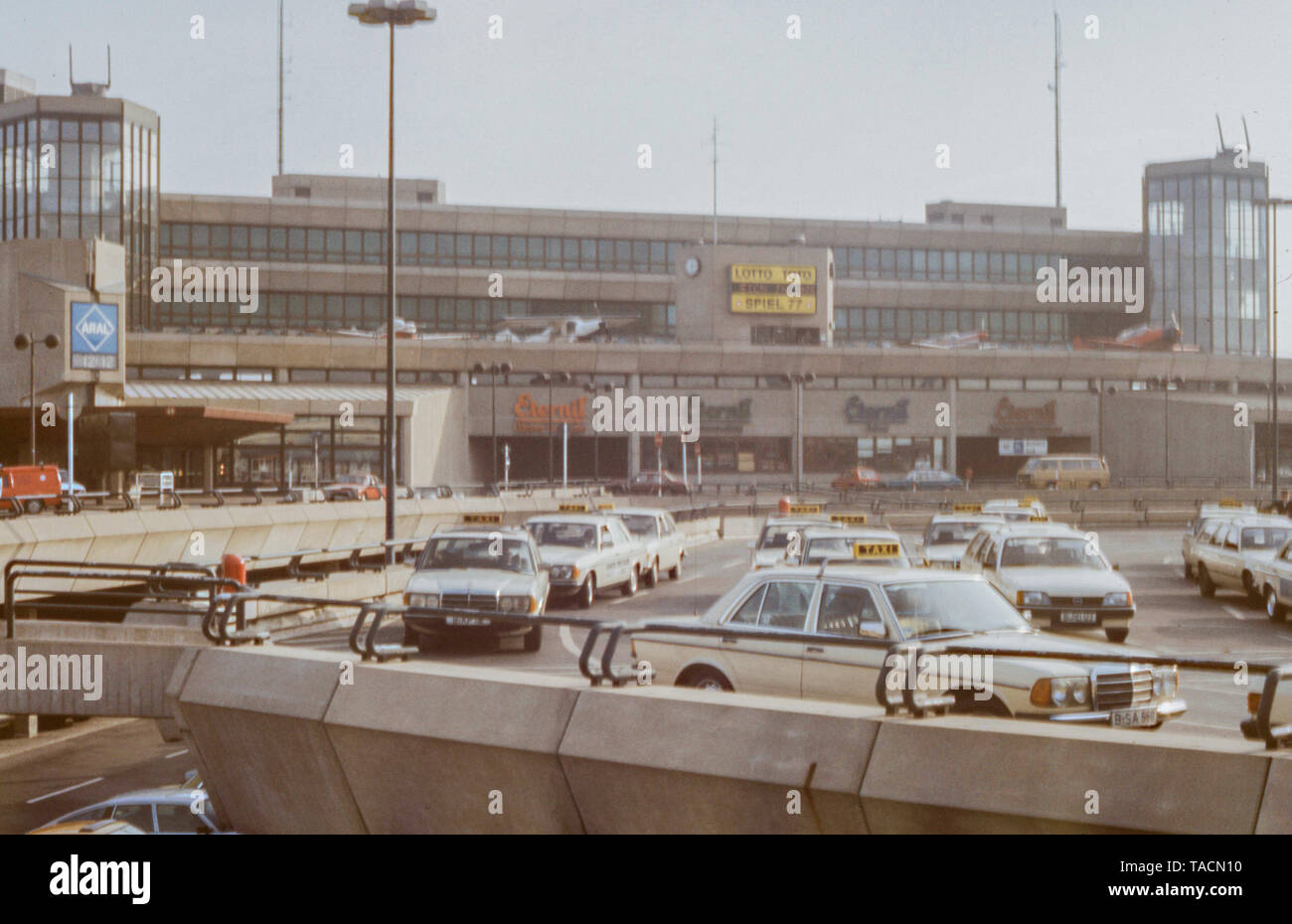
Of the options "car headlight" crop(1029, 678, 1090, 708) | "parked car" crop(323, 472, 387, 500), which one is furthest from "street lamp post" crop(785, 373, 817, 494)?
"car headlight" crop(1029, 678, 1090, 708)

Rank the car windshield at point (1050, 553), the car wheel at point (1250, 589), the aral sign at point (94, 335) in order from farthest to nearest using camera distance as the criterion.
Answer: the aral sign at point (94, 335) → the car wheel at point (1250, 589) → the car windshield at point (1050, 553)

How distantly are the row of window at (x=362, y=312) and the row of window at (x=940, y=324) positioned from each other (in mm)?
12985

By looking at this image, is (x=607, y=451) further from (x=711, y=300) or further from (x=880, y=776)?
(x=880, y=776)

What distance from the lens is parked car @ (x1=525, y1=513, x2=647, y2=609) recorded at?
933 inches

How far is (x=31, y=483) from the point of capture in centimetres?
3005

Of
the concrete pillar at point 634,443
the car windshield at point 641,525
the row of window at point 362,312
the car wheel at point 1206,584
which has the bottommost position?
the car wheel at point 1206,584

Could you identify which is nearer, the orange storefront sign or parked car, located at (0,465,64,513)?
parked car, located at (0,465,64,513)

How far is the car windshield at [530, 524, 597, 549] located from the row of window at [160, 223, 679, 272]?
6185cm

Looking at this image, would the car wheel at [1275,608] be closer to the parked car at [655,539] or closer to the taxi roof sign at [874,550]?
the taxi roof sign at [874,550]

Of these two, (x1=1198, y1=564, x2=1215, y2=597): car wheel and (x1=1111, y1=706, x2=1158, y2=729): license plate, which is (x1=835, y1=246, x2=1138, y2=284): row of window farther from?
(x1=1111, y1=706, x2=1158, y2=729): license plate

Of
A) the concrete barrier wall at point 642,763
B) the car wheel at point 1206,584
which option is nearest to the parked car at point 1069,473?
the car wheel at point 1206,584

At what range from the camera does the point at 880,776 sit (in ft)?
21.6

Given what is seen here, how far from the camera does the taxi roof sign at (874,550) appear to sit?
15.3 meters

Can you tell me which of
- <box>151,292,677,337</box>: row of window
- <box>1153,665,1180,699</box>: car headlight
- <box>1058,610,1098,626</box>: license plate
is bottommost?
<box>1058,610,1098,626</box>: license plate
